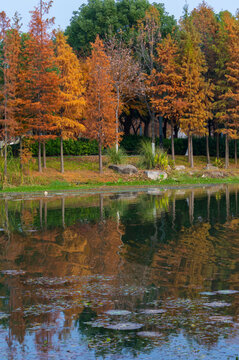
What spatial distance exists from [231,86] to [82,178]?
Answer: 63.3 ft

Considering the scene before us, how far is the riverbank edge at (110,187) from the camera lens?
31.9 metres

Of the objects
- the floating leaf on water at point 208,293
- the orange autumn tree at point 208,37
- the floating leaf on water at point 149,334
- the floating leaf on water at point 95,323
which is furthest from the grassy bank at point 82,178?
the floating leaf on water at point 149,334

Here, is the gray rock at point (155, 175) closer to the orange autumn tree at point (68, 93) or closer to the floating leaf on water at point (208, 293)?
the orange autumn tree at point (68, 93)

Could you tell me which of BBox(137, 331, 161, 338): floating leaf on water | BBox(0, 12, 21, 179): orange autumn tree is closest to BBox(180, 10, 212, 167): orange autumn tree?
BBox(0, 12, 21, 179): orange autumn tree

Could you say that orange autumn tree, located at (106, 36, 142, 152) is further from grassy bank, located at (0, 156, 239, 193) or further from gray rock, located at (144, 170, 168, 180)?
gray rock, located at (144, 170, 168, 180)

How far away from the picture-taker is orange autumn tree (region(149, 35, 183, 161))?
156ft

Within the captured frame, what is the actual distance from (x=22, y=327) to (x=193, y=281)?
3.28 m

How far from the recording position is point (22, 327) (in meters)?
6.86

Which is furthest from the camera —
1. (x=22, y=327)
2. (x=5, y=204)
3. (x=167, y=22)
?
(x=167, y=22)

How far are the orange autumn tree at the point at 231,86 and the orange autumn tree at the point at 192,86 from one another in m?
1.64

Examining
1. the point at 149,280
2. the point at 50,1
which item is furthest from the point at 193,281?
the point at 50,1

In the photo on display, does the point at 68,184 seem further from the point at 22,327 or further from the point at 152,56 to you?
the point at 22,327

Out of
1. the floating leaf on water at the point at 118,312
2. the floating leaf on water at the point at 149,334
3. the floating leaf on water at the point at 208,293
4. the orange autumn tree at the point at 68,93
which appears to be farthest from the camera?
the orange autumn tree at the point at 68,93

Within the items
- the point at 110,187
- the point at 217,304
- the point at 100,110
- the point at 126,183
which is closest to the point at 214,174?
the point at 126,183
